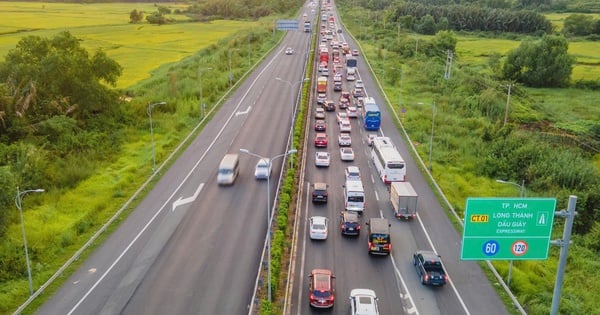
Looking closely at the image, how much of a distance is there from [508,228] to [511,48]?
6137 inches

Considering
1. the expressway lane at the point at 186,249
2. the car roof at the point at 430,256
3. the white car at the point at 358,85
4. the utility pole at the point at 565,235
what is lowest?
the expressway lane at the point at 186,249

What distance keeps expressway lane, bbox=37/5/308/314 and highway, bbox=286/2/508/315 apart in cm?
393

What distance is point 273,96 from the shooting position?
94.6 m

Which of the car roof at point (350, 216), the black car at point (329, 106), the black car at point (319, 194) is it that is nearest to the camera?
the car roof at point (350, 216)

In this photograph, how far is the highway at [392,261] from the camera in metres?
34.3

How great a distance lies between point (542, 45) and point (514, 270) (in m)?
98.1

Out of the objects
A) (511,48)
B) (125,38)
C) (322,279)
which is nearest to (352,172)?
(322,279)

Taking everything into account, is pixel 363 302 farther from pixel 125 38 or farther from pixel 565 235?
pixel 125 38

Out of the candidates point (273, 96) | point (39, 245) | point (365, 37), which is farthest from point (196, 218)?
point (365, 37)

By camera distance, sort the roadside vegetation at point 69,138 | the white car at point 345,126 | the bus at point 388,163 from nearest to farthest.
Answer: the roadside vegetation at point 69,138 → the bus at point 388,163 → the white car at point 345,126

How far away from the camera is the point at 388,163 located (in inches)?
2115

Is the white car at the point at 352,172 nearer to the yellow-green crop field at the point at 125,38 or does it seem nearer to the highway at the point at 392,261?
the highway at the point at 392,261

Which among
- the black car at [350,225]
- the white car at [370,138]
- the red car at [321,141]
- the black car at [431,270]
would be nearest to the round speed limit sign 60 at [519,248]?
the black car at [431,270]

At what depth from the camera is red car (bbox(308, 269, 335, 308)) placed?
33019 mm
